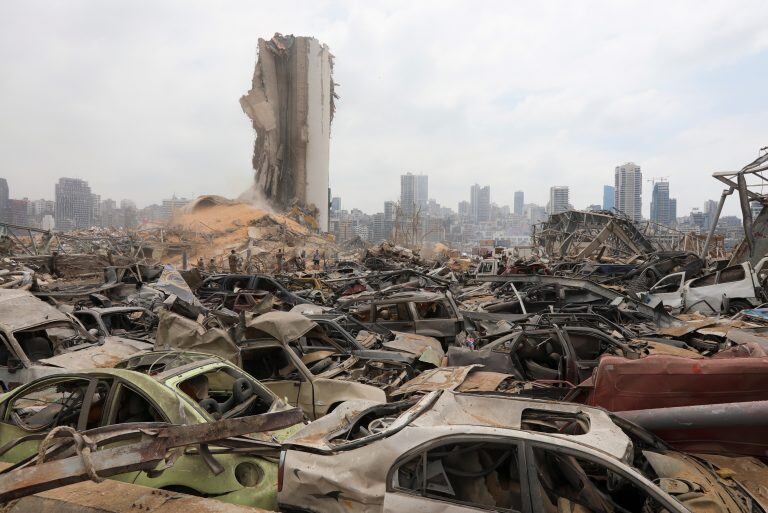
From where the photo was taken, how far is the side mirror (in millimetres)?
5656

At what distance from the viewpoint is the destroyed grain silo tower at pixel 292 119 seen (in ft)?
155

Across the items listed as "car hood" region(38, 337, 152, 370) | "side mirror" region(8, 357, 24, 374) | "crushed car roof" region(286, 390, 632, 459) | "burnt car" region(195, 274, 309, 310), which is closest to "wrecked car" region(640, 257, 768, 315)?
"crushed car roof" region(286, 390, 632, 459)

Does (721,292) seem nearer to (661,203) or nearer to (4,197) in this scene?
(4,197)

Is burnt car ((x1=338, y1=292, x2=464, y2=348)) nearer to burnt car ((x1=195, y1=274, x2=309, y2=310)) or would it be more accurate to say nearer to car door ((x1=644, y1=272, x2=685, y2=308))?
burnt car ((x1=195, y1=274, x2=309, y2=310))

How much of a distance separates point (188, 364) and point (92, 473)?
5.21ft

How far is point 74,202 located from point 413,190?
81.8m

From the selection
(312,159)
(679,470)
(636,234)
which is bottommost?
(679,470)

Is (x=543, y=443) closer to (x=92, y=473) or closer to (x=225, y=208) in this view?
(x=92, y=473)

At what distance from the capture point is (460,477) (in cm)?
298

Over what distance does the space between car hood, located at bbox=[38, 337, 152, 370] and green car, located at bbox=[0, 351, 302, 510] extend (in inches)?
58.0

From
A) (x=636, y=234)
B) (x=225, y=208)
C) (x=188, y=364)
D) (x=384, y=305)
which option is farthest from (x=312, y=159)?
(x=188, y=364)

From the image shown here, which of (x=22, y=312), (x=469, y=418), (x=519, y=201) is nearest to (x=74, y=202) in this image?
(x=22, y=312)

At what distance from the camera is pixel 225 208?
44.7 metres

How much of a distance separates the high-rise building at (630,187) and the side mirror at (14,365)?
293 ft
